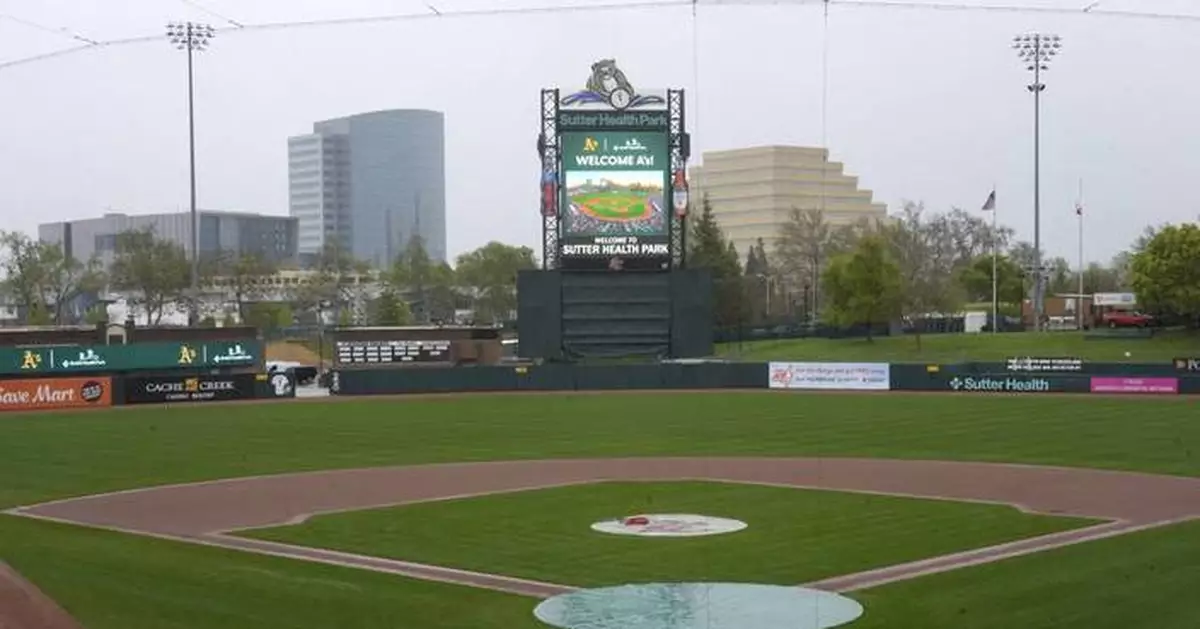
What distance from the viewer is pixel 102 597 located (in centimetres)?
1390

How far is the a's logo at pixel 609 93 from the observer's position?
59.1 metres

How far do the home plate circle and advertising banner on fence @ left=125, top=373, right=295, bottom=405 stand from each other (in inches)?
1560

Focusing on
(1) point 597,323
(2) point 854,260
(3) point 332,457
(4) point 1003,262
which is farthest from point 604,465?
(4) point 1003,262

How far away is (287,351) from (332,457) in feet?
218

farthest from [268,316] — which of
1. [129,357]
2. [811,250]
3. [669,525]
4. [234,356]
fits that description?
[669,525]

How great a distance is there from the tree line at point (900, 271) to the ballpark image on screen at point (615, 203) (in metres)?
6.59

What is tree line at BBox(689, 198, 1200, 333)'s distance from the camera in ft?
251

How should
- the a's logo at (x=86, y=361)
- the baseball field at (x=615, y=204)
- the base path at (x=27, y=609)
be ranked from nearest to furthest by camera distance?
1. the base path at (x=27, y=609)
2. the a's logo at (x=86, y=361)
3. the baseball field at (x=615, y=204)

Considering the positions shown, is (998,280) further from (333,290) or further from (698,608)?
(698,608)

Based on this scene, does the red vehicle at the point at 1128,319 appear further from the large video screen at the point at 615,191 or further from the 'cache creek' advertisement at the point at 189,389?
the 'cache creek' advertisement at the point at 189,389

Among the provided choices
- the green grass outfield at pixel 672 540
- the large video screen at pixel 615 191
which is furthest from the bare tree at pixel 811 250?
the green grass outfield at pixel 672 540

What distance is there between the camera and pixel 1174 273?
247 feet

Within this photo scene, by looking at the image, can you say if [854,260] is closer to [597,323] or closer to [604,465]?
[597,323]

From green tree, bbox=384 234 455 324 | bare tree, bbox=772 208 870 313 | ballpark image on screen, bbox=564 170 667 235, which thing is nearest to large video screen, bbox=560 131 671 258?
ballpark image on screen, bbox=564 170 667 235
